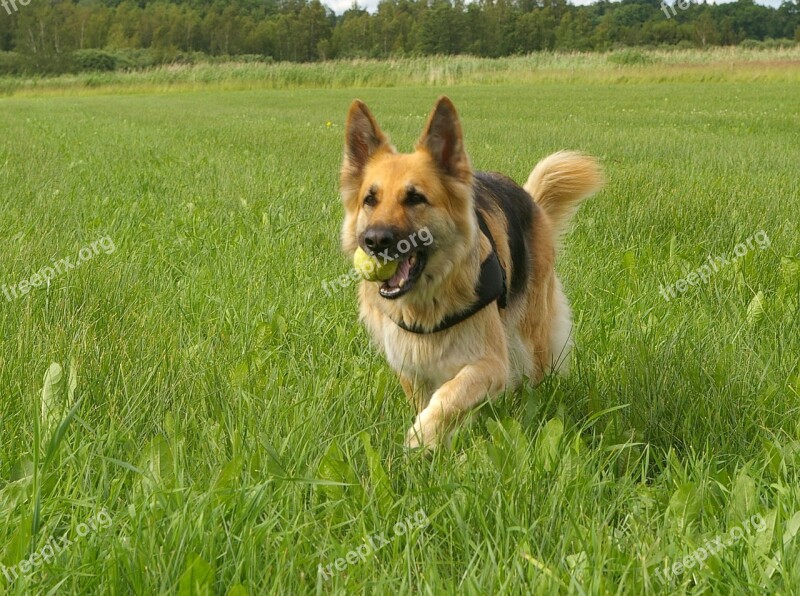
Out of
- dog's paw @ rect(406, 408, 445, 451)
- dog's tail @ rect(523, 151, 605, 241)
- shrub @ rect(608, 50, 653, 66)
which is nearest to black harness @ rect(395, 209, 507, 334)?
dog's paw @ rect(406, 408, 445, 451)

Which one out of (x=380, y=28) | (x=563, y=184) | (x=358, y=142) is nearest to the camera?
(x=358, y=142)

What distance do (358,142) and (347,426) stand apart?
4.52 ft

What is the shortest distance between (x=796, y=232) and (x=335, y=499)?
13.3ft

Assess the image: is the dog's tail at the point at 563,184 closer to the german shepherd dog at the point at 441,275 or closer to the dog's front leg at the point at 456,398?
the german shepherd dog at the point at 441,275

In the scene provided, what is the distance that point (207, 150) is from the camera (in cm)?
1028

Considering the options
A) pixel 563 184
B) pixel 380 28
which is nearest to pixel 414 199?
pixel 563 184

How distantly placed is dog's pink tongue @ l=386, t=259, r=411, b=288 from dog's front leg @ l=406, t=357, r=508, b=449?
1.37 ft

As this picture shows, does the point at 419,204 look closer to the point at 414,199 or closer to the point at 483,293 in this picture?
the point at 414,199

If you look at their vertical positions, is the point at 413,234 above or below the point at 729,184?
above

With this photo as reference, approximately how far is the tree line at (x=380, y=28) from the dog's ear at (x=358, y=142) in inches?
2187

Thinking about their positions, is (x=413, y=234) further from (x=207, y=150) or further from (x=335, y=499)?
(x=207, y=150)

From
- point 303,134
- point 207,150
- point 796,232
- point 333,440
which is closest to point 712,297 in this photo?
point 796,232

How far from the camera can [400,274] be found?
2.95 meters

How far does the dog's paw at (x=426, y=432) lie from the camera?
232 centimetres
